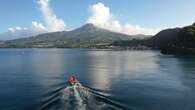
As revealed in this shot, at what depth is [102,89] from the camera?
61.6 m

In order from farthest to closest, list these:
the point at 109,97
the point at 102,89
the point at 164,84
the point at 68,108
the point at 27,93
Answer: the point at 164,84 → the point at 102,89 → the point at 27,93 → the point at 109,97 → the point at 68,108

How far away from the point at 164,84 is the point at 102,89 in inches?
753

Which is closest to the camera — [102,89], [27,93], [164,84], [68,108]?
[68,108]

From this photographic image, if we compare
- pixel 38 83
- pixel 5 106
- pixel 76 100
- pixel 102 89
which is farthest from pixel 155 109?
pixel 38 83

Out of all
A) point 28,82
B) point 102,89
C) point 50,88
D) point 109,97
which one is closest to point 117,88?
point 102,89

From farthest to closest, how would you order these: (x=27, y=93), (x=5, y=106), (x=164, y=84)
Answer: (x=164, y=84) → (x=27, y=93) → (x=5, y=106)

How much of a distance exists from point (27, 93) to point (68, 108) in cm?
1904

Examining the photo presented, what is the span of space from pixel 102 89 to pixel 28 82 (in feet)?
77.7

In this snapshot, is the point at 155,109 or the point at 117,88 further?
the point at 117,88

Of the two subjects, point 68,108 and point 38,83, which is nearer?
point 68,108

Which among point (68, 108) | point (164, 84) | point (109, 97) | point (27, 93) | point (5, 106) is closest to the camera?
point (68, 108)

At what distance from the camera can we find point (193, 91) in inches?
2366

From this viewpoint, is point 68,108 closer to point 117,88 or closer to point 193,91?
point 117,88

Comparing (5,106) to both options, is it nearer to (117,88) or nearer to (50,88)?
(50,88)
